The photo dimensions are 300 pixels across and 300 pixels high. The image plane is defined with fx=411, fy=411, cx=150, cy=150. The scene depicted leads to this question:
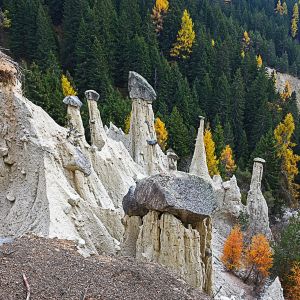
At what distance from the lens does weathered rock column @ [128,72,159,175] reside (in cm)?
2654

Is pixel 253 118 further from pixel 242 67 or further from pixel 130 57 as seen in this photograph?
pixel 130 57

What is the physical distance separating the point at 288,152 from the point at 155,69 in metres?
18.7

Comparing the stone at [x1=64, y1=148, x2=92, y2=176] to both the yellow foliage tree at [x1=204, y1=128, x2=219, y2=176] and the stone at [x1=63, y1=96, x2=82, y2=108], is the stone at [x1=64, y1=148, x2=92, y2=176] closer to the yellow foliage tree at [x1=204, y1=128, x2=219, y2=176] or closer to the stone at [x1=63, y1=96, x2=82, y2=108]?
the stone at [x1=63, y1=96, x2=82, y2=108]

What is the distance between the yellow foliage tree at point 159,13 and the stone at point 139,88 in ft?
119

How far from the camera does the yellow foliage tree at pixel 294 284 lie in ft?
70.0

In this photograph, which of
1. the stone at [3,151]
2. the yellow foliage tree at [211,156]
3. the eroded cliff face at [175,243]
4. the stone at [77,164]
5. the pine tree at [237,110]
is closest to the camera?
the eroded cliff face at [175,243]

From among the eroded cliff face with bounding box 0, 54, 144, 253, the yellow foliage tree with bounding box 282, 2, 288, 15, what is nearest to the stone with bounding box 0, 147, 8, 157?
the eroded cliff face with bounding box 0, 54, 144, 253

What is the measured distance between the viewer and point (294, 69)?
2975 inches

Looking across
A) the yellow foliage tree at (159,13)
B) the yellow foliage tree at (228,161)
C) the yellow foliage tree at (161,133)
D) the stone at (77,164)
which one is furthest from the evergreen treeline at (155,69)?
the stone at (77,164)

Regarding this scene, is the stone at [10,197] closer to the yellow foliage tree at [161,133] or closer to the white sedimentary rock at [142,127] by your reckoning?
the white sedimentary rock at [142,127]

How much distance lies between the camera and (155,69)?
167 ft

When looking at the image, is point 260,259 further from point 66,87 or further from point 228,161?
point 66,87

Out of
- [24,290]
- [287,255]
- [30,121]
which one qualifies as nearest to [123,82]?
[287,255]

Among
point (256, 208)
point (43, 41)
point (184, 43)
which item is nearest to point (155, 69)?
point (184, 43)
